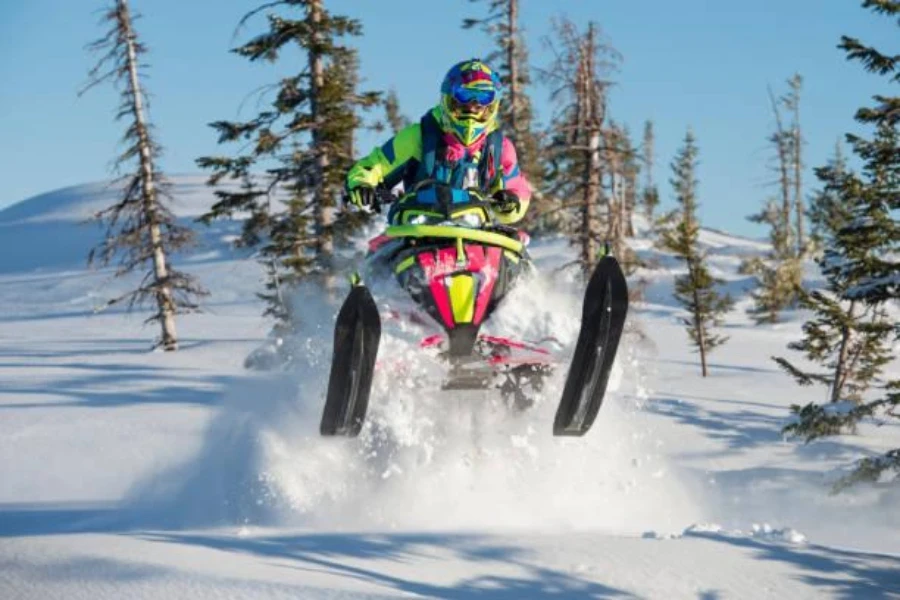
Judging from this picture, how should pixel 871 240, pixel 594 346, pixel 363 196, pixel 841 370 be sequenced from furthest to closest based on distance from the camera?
pixel 841 370
pixel 871 240
pixel 363 196
pixel 594 346

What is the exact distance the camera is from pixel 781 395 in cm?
2062

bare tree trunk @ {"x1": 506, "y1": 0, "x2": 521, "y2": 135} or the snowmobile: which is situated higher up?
bare tree trunk @ {"x1": 506, "y1": 0, "x2": 521, "y2": 135}

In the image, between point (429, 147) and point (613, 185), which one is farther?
point (613, 185)

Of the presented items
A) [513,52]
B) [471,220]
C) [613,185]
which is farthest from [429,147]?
[513,52]

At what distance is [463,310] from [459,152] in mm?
1441

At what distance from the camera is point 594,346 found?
685cm

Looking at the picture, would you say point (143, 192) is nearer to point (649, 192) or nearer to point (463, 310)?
point (463, 310)

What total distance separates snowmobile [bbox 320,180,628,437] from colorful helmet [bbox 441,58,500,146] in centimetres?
53

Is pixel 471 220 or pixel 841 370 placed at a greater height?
pixel 471 220

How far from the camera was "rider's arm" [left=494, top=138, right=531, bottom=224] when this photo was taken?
7598 mm

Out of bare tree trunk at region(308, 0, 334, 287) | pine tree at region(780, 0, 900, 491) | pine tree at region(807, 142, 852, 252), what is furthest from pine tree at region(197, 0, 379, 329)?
pine tree at region(807, 142, 852, 252)

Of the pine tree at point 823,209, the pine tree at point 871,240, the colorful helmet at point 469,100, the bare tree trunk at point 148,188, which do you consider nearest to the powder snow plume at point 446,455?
the colorful helmet at point 469,100

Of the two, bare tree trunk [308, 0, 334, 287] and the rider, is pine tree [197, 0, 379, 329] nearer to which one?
bare tree trunk [308, 0, 334, 287]

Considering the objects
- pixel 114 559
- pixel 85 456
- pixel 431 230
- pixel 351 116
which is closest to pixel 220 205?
pixel 351 116
